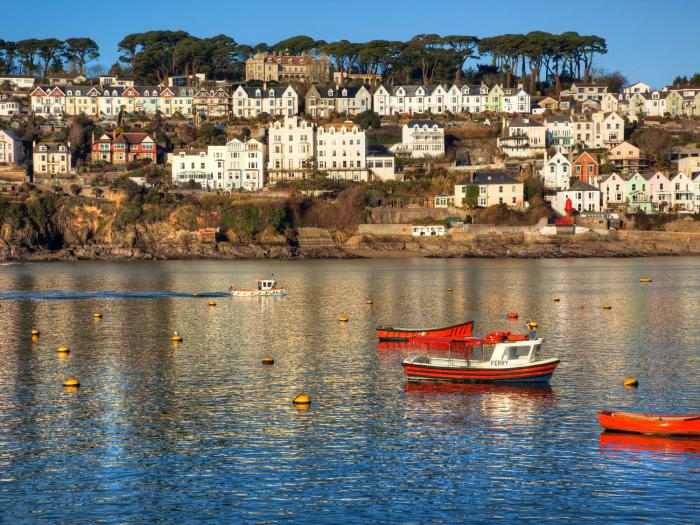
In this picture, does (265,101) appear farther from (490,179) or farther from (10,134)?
(490,179)

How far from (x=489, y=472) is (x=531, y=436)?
4088 mm

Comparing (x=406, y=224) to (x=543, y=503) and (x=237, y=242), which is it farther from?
(x=543, y=503)

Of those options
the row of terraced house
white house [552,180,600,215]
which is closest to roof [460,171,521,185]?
white house [552,180,600,215]

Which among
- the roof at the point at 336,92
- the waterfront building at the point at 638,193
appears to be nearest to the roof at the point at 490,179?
the waterfront building at the point at 638,193

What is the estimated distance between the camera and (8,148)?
133625 mm

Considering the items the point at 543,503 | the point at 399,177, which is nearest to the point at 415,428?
the point at 543,503

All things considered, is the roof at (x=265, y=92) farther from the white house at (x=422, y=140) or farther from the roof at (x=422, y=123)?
the roof at (x=422, y=123)

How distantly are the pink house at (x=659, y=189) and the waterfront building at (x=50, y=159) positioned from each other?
252ft

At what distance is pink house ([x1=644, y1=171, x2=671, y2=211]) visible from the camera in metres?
118

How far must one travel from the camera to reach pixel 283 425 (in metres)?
30.3

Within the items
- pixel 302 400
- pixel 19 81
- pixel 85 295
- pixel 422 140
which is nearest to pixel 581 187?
pixel 422 140

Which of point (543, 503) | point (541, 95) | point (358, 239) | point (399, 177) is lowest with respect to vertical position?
point (543, 503)

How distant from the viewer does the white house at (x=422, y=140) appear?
13188cm

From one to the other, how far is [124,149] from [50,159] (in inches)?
395
